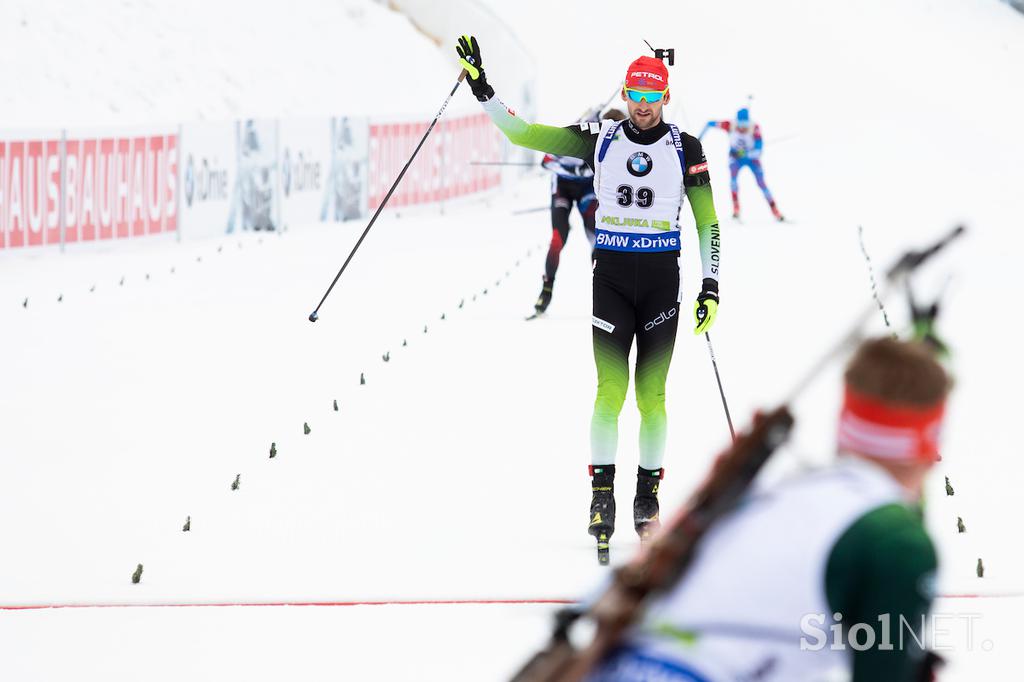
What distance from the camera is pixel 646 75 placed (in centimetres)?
614

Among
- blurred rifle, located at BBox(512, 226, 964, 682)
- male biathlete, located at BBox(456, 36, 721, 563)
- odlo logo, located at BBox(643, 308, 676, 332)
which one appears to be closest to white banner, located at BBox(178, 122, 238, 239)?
male biathlete, located at BBox(456, 36, 721, 563)

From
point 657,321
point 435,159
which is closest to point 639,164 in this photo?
point 657,321

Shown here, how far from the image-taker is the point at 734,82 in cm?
3684

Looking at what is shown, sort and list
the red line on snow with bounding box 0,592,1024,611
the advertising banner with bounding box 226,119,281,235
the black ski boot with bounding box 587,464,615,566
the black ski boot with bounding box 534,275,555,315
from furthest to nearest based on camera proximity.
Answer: the advertising banner with bounding box 226,119,281,235 → the black ski boot with bounding box 534,275,555,315 → the black ski boot with bounding box 587,464,615,566 → the red line on snow with bounding box 0,592,1024,611

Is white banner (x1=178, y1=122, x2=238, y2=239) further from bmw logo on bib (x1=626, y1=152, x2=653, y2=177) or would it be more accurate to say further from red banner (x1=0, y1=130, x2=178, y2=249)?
bmw logo on bib (x1=626, y1=152, x2=653, y2=177)

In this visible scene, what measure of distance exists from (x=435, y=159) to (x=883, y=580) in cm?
2090

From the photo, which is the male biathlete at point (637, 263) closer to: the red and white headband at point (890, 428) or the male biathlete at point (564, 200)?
the red and white headband at point (890, 428)

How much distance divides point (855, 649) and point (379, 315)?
10820mm

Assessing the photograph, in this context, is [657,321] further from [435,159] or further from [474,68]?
[435,159]

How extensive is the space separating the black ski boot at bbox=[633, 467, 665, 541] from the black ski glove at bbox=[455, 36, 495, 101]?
176 centimetres

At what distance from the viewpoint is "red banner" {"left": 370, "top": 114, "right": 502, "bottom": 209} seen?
69.4 ft

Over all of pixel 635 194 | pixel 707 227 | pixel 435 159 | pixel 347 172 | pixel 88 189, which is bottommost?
pixel 707 227

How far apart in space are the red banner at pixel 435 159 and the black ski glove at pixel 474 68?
14.4 meters

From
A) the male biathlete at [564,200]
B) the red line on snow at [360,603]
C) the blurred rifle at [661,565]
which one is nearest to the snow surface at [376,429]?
the red line on snow at [360,603]
